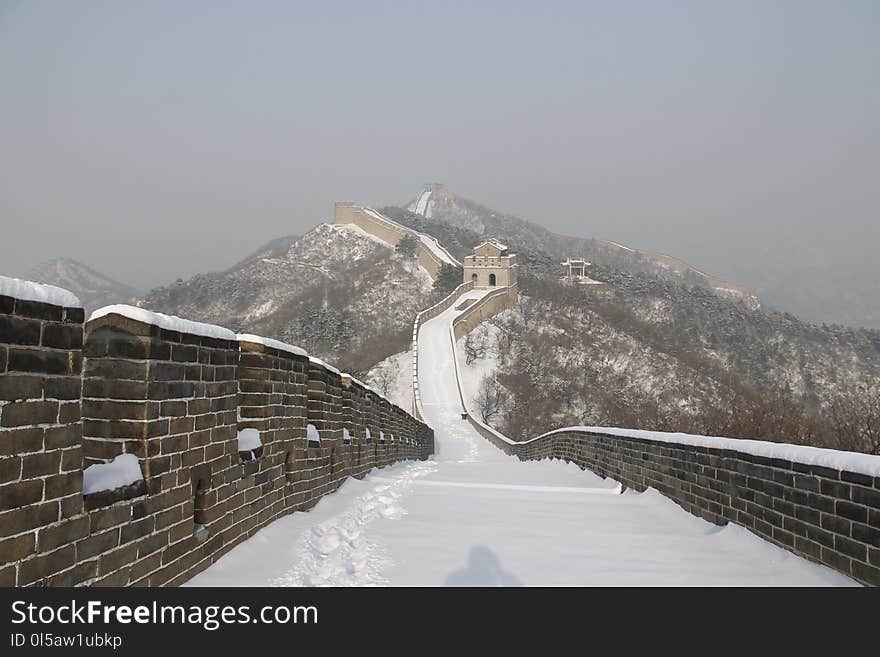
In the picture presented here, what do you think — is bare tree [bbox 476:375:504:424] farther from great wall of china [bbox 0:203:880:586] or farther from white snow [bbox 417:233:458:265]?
great wall of china [bbox 0:203:880:586]

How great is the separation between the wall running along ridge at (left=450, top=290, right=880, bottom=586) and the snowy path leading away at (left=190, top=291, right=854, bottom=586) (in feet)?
0.43

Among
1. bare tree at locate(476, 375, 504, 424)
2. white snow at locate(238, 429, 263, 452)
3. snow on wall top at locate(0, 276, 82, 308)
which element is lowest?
white snow at locate(238, 429, 263, 452)

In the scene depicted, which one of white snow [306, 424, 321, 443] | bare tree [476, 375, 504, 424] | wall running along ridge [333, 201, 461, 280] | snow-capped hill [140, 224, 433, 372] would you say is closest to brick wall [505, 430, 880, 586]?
white snow [306, 424, 321, 443]

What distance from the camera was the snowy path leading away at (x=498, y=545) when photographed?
4.45 metres

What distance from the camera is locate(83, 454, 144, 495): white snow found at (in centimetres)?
318

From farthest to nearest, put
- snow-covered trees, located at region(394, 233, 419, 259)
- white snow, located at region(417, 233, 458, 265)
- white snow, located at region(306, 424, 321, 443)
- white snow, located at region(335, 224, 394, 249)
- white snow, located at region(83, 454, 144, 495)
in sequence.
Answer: white snow, located at region(335, 224, 394, 249)
snow-covered trees, located at region(394, 233, 419, 259)
white snow, located at region(417, 233, 458, 265)
white snow, located at region(306, 424, 321, 443)
white snow, located at region(83, 454, 144, 495)

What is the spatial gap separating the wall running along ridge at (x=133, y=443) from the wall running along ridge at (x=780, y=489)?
3.66 metres

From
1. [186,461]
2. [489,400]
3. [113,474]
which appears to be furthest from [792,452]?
[489,400]

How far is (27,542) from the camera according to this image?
2689 millimetres

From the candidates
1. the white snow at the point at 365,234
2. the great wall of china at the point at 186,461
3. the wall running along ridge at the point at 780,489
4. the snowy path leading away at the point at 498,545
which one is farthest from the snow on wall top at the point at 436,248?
the great wall of china at the point at 186,461

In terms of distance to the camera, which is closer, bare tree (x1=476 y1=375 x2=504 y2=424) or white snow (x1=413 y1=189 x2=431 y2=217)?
bare tree (x1=476 y1=375 x2=504 y2=424)

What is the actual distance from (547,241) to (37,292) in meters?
145
